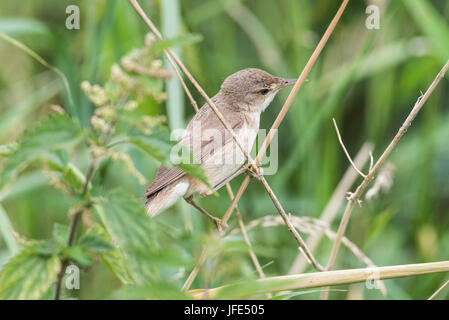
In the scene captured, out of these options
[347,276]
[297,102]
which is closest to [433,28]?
[297,102]

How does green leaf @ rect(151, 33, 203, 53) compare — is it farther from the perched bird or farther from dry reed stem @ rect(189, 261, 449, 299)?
the perched bird

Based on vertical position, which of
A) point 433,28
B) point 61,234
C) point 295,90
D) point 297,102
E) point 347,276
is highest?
point 433,28

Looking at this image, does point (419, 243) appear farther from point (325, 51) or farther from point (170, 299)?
point (170, 299)

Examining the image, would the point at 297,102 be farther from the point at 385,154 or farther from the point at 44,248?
the point at 44,248

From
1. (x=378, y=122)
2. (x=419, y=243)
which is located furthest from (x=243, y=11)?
(x=419, y=243)

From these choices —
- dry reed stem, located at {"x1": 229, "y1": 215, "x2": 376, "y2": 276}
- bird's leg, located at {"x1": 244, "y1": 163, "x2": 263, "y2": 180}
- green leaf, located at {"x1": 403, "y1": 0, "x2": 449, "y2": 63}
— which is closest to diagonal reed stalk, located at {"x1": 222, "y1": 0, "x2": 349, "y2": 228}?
bird's leg, located at {"x1": 244, "y1": 163, "x2": 263, "y2": 180}

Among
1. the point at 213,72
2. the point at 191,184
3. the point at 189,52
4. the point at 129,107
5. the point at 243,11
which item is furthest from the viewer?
the point at 243,11
